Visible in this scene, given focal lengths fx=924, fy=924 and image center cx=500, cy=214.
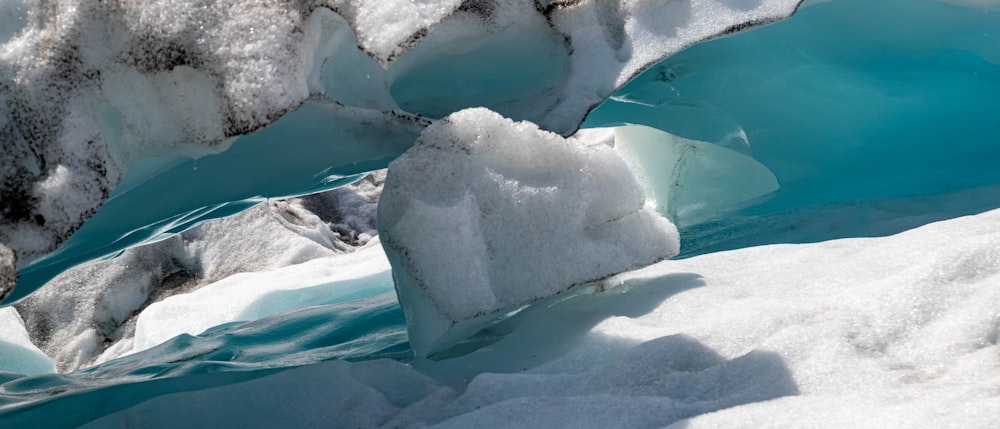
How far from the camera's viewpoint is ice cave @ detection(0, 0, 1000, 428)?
70.4 inches

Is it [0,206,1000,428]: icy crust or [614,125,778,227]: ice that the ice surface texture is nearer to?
[0,206,1000,428]: icy crust

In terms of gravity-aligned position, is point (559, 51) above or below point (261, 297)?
→ above

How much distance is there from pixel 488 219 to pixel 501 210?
38mm

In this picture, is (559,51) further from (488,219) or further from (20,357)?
(20,357)

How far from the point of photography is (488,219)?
87.2 inches

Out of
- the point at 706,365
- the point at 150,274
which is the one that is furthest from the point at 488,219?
the point at 150,274

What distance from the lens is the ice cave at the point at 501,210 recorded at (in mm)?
1789

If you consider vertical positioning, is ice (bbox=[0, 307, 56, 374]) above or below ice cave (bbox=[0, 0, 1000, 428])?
Answer: below

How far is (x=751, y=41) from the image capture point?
3.50 meters

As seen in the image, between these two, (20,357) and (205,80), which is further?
(20,357)

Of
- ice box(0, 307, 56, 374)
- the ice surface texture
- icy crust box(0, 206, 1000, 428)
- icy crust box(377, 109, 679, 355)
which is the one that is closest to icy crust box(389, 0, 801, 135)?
the ice surface texture

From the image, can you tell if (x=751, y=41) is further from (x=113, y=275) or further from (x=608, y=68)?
(x=113, y=275)

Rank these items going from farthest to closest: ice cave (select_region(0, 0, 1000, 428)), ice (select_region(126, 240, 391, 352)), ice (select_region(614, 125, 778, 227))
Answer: ice (select_region(126, 240, 391, 352)) → ice (select_region(614, 125, 778, 227)) → ice cave (select_region(0, 0, 1000, 428))

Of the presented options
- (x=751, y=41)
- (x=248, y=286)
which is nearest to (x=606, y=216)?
(x=751, y=41)
